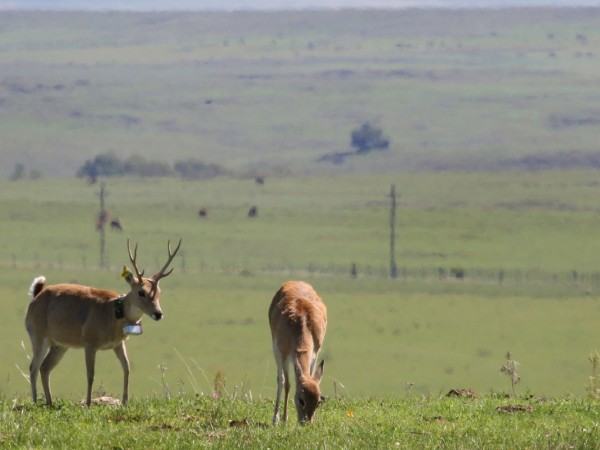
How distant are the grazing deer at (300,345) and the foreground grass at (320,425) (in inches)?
8.2

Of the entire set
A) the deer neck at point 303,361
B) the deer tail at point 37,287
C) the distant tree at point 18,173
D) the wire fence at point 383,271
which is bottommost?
the distant tree at point 18,173

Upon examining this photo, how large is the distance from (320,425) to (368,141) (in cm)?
13034

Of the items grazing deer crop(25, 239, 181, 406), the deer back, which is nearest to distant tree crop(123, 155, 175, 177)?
grazing deer crop(25, 239, 181, 406)

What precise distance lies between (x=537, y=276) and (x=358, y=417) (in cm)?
5332

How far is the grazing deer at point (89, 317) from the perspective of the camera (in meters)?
14.1

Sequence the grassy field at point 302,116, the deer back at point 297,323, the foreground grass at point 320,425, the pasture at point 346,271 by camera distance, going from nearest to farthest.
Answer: the foreground grass at point 320,425 < the deer back at point 297,323 < the pasture at point 346,271 < the grassy field at point 302,116

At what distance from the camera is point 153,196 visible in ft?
341

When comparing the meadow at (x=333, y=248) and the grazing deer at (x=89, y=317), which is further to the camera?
the grazing deer at (x=89, y=317)

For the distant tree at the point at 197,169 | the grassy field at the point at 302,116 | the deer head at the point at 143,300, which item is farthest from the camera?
the grassy field at the point at 302,116

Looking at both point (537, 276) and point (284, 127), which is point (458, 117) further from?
point (537, 276)

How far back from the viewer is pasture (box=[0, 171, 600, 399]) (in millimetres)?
41719

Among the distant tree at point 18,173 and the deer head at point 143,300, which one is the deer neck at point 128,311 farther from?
the distant tree at point 18,173

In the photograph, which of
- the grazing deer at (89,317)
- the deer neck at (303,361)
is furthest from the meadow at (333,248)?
the grazing deer at (89,317)

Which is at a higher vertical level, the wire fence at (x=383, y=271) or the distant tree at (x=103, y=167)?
the wire fence at (x=383, y=271)
